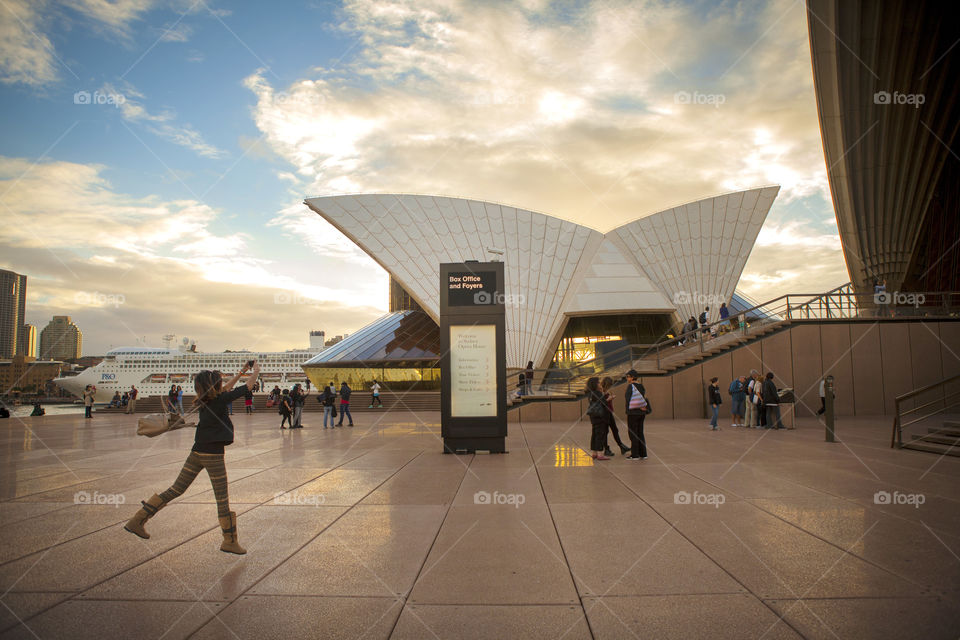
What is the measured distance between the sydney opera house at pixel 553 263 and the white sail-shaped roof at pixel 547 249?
0.06 metres

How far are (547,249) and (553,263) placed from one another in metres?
0.92

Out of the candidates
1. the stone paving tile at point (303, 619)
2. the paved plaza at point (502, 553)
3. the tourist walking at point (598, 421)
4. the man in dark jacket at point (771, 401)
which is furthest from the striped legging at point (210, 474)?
the man in dark jacket at point (771, 401)

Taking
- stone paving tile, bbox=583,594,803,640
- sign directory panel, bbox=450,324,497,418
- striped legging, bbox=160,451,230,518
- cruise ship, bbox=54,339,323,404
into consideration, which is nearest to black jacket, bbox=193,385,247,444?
striped legging, bbox=160,451,230,518

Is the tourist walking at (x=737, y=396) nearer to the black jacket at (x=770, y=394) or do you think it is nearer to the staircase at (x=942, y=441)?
the black jacket at (x=770, y=394)

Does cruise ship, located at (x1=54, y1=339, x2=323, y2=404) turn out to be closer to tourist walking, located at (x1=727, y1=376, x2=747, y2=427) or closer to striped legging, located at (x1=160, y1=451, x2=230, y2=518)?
tourist walking, located at (x1=727, y1=376, x2=747, y2=427)

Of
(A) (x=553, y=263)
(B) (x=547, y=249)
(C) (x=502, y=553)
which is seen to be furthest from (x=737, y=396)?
(B) (x=547, y=249)

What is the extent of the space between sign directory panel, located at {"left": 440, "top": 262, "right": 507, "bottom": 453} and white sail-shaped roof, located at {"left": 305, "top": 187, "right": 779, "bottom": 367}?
1644 cm

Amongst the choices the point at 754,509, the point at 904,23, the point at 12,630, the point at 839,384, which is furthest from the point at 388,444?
the point at 904,23

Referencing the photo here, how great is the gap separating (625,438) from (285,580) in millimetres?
9698

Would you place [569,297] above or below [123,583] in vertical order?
above

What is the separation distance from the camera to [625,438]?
40.4 feet

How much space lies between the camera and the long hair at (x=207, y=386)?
15.7 feet

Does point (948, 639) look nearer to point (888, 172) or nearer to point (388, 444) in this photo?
point (388, 444)

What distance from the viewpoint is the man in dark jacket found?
13914 millimetres
